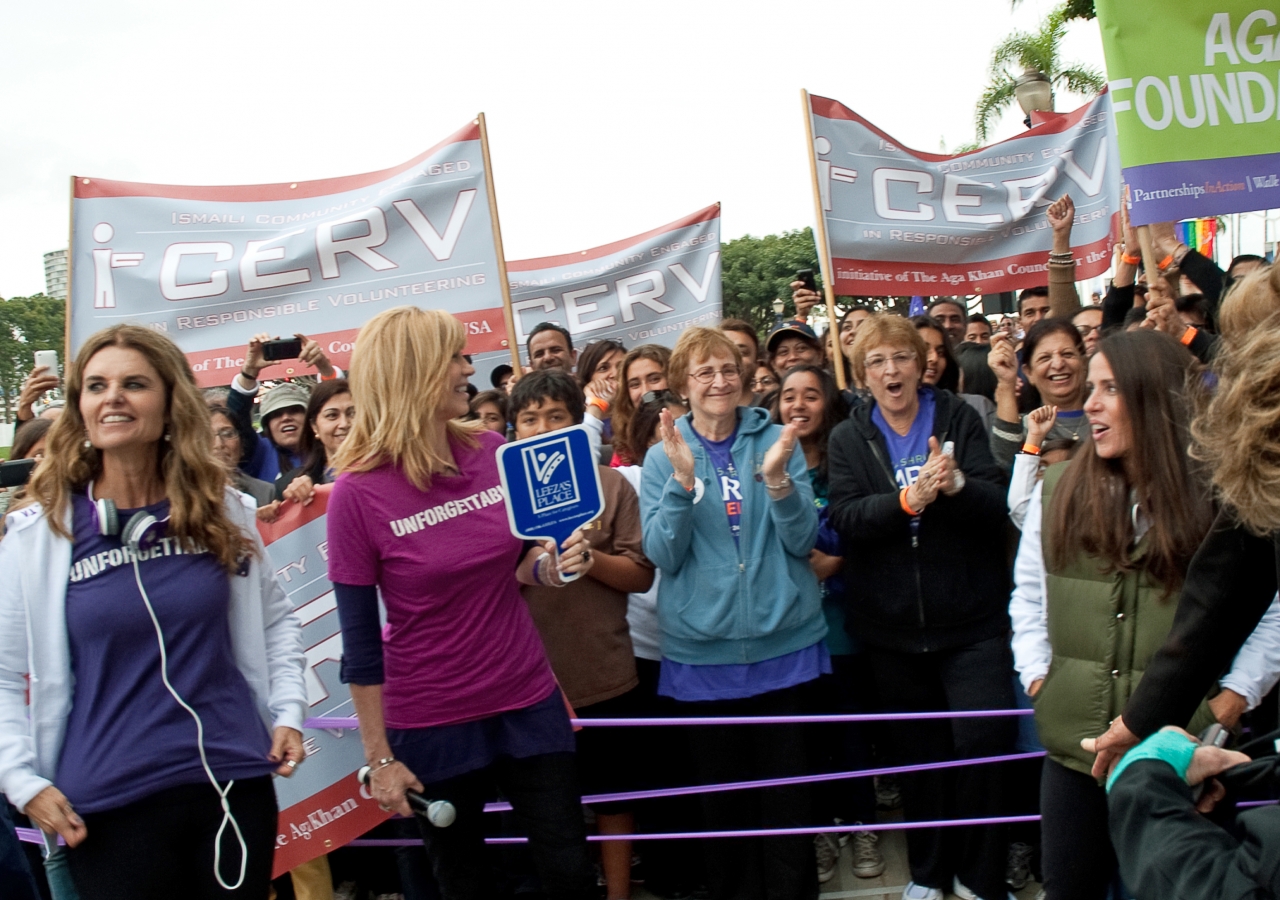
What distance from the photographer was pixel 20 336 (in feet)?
260

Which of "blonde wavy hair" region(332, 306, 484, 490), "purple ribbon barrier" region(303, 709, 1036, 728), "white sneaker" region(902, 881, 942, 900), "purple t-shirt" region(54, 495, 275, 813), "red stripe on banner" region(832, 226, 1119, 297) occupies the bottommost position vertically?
"white sneaker" region(902, 881, 942, 900)

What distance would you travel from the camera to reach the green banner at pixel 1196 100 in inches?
208

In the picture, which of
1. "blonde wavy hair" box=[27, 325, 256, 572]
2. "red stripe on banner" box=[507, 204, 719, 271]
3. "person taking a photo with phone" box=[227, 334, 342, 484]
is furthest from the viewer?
"red stripe on banner" box=[507, 204, 719, 271]

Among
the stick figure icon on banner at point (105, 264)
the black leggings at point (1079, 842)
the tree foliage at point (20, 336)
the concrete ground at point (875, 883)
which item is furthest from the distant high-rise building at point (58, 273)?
the tree foliage at point (20, 336)

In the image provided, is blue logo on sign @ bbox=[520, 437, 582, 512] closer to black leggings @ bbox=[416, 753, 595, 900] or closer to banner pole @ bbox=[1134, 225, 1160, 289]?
black leggings @ bbox=[416, 753, 595, 900]

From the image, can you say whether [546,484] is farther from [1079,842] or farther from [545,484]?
[1079,842]

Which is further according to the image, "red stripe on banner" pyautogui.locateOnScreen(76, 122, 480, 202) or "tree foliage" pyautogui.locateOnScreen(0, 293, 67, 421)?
"tree foliage" pyautogui.locateOnScreen(0, 293, 67, 421)

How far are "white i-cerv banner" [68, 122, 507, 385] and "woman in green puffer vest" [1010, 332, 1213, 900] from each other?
3.65 meters

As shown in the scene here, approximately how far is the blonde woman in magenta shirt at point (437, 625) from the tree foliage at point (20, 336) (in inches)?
3271

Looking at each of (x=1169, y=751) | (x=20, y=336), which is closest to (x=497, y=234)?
(x=1169, y=751)

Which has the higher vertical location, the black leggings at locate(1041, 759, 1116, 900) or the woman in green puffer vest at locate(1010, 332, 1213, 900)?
the woman in green puffer vest at locate(1010, 332, 1213, 900)

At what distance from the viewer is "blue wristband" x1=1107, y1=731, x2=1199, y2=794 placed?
1.85m

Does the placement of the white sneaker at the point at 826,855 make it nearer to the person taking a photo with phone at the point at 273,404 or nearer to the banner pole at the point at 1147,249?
the banner pole at the point at 1147,249

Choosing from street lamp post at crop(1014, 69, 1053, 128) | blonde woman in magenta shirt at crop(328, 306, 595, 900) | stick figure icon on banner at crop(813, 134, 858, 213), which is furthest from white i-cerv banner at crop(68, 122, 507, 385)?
street lamp post at crop(1014, 69, 1053, 128)
